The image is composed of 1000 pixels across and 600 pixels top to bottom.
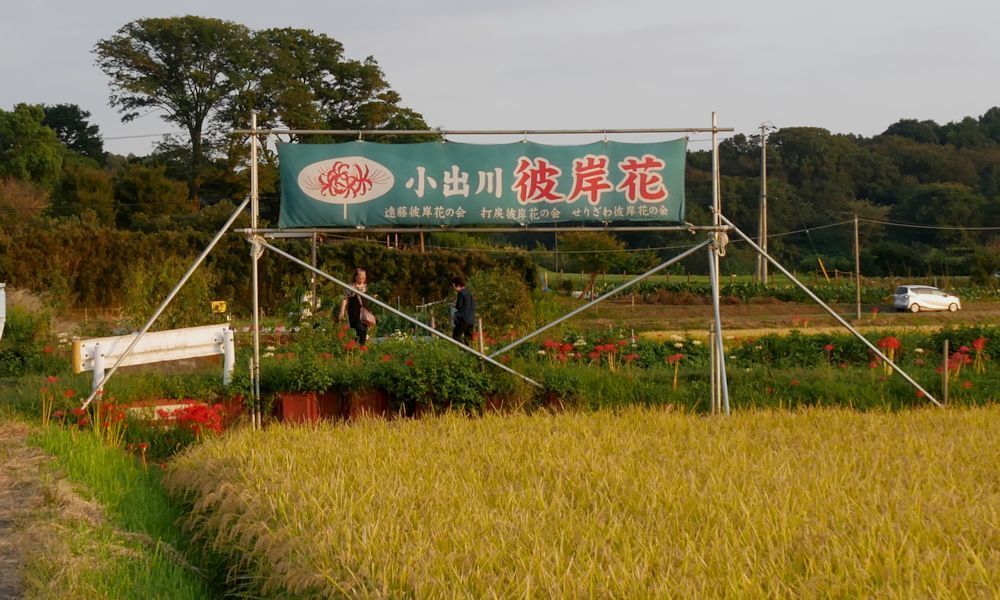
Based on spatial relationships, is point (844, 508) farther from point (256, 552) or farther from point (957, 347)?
point (957, 347)

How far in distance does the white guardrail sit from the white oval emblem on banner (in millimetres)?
1633

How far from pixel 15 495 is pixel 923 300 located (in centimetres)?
3240

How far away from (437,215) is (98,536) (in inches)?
211

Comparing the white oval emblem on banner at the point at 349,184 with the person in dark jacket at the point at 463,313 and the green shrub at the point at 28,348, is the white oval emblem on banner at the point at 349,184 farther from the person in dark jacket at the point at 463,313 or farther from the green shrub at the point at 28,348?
the green shrub at the point at 28,348

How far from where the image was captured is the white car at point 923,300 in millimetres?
34438

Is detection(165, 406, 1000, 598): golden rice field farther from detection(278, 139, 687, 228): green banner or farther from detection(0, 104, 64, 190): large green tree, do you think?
detection(0, 104, 64, 190): large green tree

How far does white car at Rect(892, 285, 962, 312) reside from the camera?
34.4 m

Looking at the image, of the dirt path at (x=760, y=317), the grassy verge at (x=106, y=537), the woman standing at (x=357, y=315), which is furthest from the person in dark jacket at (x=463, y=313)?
the dirt path at (x=760, y=317)

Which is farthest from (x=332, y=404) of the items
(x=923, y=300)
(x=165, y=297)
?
(x=923, y=300)

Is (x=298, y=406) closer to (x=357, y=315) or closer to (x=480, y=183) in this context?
(x=480, y=183)

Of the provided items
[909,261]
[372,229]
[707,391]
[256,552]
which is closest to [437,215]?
[372,229]

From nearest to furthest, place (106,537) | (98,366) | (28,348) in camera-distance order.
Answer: (106,537) < (98,366) < (28,348)

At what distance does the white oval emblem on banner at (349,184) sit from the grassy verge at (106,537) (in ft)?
11.4

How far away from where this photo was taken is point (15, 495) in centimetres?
672
